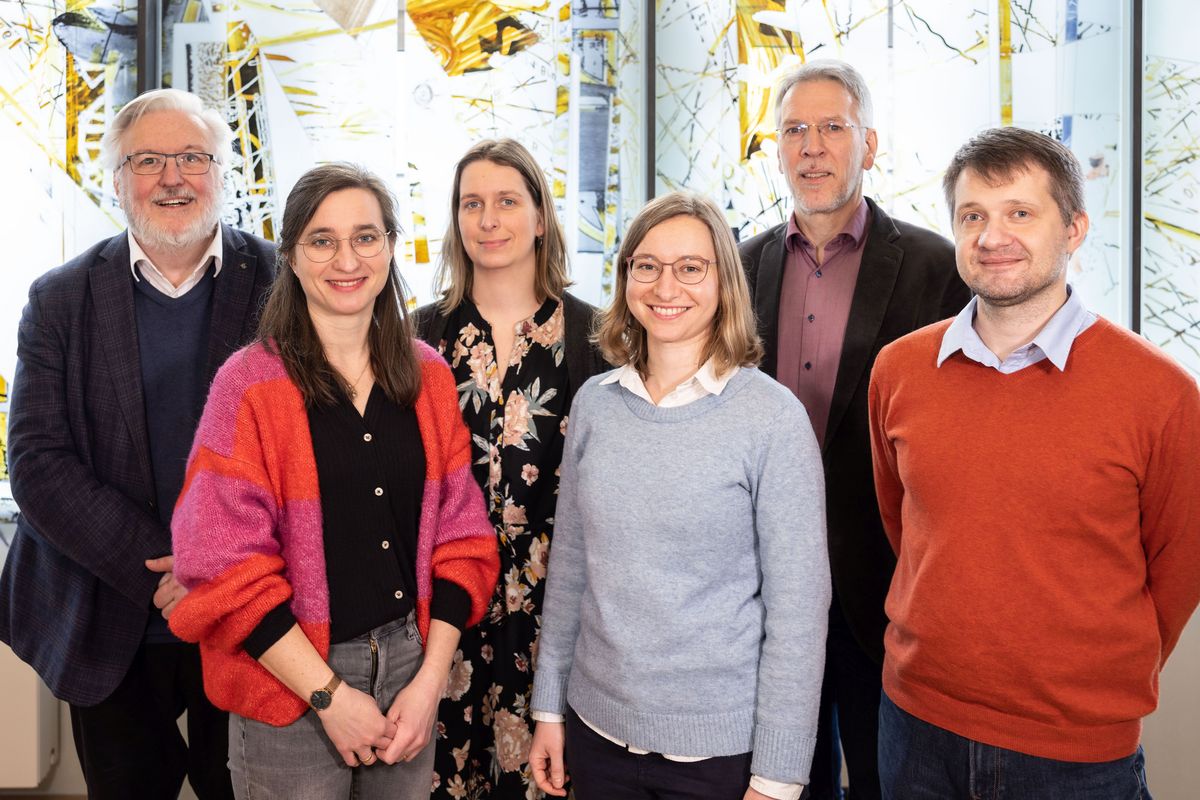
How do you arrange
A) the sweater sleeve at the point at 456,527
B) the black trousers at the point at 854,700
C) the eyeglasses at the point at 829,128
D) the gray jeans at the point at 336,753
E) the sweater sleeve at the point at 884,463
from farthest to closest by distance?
the eyeglasses at the point at 829,128 < the black trousers at the point at 854,700 < the sweater sleeve at the point at 884,463 < the sweater sleeve at the point at 456,527 < the gray jeans at the point at 336,753

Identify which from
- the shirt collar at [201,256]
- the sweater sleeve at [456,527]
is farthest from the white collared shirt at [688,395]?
the shirt collar at [201,256]

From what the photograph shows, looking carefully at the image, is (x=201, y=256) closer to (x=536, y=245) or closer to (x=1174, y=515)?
(x=536, y=245)

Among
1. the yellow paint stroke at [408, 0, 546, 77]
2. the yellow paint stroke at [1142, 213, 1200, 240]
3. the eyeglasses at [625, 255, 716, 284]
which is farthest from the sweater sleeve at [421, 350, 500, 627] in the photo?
the yellow paint stroke at [1142, 213, 1200, 240]

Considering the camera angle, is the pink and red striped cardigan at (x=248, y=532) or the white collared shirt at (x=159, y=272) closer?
the pink and red striped cardigan at (x=248, y=532)

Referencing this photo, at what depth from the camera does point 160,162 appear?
2285mm

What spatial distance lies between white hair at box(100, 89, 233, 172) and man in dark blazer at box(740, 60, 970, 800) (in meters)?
1.33

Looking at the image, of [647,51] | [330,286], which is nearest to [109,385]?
[330,286]

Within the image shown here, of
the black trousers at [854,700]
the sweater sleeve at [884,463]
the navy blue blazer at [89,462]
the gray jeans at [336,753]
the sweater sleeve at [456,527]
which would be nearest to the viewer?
the gray jeans at [336,753]

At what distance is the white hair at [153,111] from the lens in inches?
90.2

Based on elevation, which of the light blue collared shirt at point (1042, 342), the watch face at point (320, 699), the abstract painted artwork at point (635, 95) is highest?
the abstract painted artwork at point (635, 95)

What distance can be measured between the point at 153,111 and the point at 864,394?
1772 millimetres

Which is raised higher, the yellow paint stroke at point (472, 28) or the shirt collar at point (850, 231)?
the yellow paint stroke at point (472, 28)

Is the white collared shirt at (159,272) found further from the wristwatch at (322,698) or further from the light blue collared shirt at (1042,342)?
the light blue collared shirt at (1042,342)

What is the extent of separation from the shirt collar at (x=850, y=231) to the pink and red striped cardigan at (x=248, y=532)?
1.29 metres
